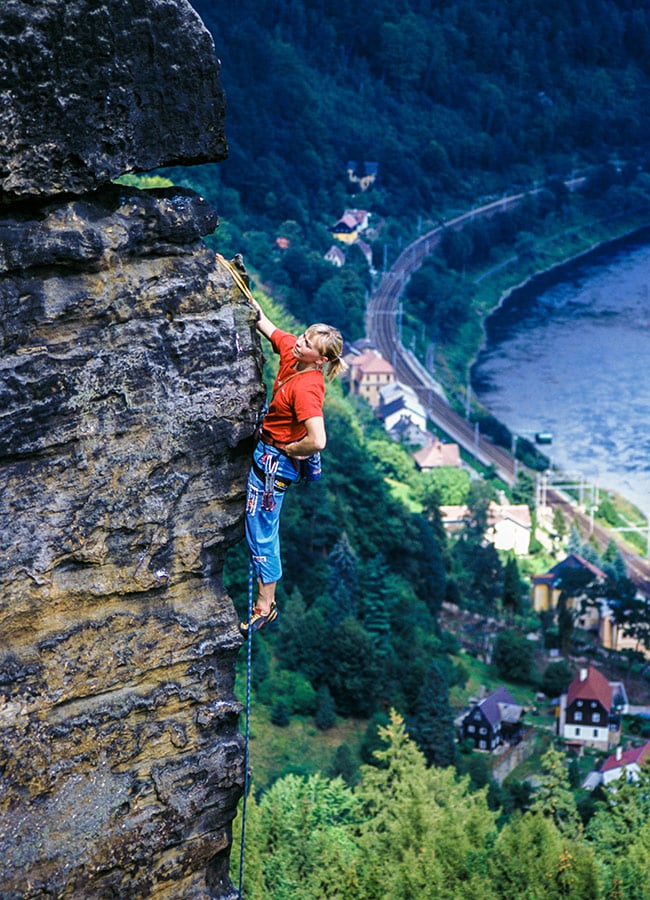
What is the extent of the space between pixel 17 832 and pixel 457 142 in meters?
78.7

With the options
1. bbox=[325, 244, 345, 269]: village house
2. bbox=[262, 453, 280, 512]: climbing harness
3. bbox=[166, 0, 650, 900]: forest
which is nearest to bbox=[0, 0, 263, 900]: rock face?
bbox=[262, 453, 280, 512]: climbing harness

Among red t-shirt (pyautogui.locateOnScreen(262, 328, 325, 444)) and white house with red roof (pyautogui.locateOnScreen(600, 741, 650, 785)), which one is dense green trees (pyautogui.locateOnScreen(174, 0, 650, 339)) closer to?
white house with red roof (pyautogui.locateOnScreen(600, 741, 650, 785))

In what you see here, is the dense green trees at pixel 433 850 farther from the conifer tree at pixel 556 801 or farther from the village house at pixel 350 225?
the village house at pixel 350 225

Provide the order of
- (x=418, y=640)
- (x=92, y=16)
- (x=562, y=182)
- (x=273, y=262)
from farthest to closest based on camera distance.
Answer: (x=562, y=182) → (x=273, y=262) → (x=418, y=640) → (x=92, y=16)

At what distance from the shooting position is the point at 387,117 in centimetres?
8056

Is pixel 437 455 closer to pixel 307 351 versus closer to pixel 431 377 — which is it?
pixel 431 377

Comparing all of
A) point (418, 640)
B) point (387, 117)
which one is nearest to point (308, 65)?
point (387, 117)

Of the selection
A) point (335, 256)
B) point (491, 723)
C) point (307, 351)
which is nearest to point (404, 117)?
point (335, 256)

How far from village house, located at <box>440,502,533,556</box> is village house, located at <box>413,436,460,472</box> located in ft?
13.3

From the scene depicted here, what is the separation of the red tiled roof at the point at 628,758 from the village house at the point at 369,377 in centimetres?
2883

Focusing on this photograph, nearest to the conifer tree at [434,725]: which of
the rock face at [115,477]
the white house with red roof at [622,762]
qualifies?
the white house with red roof at [622,762]

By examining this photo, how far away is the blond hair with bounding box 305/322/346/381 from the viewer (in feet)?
20.7

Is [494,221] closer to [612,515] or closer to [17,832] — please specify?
[612,515]

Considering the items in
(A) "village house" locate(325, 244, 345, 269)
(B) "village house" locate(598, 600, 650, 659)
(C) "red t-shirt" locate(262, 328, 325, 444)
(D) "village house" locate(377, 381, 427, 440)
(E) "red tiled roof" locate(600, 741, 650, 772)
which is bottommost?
(B) "village house" locate(598, 600, 650, 659)
